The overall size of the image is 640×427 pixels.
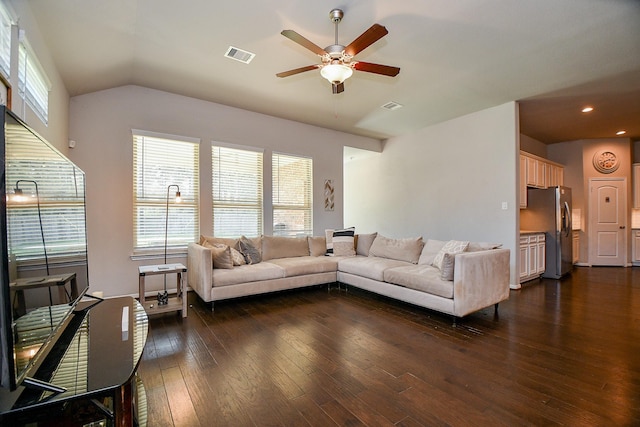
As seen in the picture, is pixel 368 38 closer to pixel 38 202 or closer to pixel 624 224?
pixel 38 202

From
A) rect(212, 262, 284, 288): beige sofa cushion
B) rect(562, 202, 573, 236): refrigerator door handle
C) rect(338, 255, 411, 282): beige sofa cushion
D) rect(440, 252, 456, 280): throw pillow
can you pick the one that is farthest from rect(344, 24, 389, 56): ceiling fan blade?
rect(562, 202, 573, 236): refrigerator door handle

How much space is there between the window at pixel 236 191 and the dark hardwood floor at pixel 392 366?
1479mm

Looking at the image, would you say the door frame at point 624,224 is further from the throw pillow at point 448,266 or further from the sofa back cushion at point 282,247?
the sofa back cushion at point 282,247

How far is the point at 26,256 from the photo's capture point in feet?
3.33

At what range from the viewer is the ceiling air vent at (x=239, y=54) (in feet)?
10.2

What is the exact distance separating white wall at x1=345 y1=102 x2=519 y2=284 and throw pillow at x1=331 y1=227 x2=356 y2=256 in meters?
1.73

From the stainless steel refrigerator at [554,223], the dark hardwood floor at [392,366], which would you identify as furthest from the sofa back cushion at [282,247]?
the stainless steel refrigerator at [554,223]

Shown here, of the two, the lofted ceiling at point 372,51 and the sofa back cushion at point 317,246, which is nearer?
the lofted ceiling at point 372,51

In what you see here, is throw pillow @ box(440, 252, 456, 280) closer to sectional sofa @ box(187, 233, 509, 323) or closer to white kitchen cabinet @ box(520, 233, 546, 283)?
sectional sofa @ box(187, 233, 509, 323)

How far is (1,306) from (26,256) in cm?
25

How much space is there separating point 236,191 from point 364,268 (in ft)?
8.07

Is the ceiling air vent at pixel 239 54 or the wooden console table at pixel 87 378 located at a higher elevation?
the ceiling air vent at pixel 239 54

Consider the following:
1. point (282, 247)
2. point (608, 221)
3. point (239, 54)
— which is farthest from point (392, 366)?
point (608, 221)

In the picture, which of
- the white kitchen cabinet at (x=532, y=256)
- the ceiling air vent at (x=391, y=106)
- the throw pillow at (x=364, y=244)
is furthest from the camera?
the throw pillow at (x=364, y=244)
